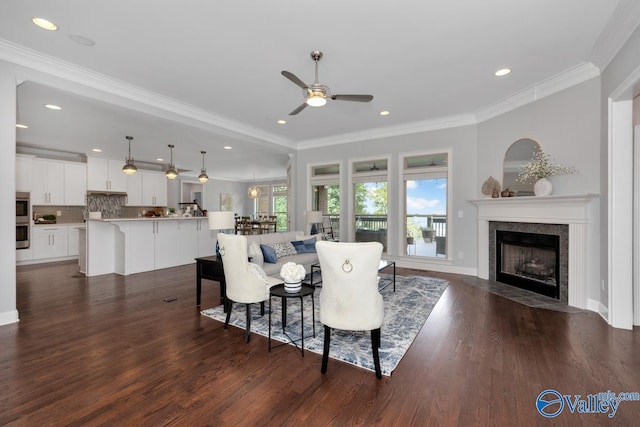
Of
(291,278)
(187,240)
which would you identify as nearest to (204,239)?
(187,240)

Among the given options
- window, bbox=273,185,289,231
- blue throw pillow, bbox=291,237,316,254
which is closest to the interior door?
blue throw pillow, bbox=291,237,316,254

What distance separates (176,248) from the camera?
21.9 ft

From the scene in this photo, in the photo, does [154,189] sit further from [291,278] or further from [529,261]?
[529,261]

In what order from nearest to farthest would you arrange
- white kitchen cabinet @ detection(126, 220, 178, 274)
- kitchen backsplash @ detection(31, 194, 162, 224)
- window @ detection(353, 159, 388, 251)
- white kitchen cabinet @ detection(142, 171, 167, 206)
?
white kitchen cabinet @ detection(126, 220, 178, 274) < window @ detection(353, 159, 388, 251) < kitchen backsplash @ detection(31, 194, 162, 224) < white kitchen cabinet @ detection(142, 171, 167, 206)

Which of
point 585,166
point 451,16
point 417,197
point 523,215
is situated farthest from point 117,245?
point 585,166

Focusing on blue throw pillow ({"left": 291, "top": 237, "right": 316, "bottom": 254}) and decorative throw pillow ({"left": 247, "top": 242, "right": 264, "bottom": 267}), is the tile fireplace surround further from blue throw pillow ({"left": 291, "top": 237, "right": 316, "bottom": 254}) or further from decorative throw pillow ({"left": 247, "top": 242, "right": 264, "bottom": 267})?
decorative throw pillow ({"left": 247, "top": 242, "right": 264, "bottom": 267})

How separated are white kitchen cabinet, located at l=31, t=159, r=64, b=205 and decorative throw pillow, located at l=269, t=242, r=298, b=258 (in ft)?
22.0

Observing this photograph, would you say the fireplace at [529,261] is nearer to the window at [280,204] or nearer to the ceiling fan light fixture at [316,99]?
the ceiling fan light fixture at [316,99]

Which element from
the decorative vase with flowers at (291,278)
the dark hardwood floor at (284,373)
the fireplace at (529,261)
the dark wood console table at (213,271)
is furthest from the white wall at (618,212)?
the dark wood console table at (213,271)

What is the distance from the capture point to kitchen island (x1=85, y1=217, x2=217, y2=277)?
5.68 meters

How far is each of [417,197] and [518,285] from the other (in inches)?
96.0

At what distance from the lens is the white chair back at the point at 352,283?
2.13m

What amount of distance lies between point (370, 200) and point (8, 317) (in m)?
6.06

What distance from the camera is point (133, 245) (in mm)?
5824
